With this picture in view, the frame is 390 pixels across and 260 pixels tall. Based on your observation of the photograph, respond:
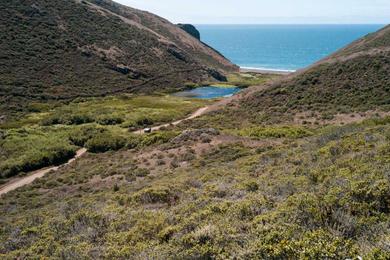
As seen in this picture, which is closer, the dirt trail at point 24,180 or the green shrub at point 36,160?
the dirt trail at point 24,180

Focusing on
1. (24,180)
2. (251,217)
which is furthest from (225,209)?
(24,180)

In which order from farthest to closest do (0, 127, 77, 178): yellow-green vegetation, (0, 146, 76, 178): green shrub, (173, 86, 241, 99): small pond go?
(173, 86, 241, 99): small pond, (0, 127, 77, 178): yellow-green vegetation, (0, 146, 76, 178): green shrub

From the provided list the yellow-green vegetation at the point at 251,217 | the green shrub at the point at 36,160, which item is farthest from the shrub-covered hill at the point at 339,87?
the green shrub at the point at 36,160

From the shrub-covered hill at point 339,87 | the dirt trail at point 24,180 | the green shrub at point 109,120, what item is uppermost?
the shrub-covered hill at point 339,87

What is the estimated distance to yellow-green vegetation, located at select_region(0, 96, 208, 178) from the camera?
31.8m

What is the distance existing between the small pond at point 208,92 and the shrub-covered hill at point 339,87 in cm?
2322

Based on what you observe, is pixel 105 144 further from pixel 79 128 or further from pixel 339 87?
pixel 339 87

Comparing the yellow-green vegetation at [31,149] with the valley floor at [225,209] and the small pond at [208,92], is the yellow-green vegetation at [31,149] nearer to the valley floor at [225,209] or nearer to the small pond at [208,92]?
the valley floor at [225,209]

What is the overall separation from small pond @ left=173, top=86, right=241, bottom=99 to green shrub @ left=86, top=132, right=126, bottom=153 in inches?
1368

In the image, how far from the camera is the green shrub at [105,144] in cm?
3375

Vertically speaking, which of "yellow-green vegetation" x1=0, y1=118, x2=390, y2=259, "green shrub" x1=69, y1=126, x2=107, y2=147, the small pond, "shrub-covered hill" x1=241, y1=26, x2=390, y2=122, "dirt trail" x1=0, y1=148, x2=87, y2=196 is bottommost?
"dirt trail" x1=0, y1=148, x2=87, y2=196

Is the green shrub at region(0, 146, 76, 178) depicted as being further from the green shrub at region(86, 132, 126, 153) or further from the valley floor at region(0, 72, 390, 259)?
the valley floor at region(0, 72, 390, 259)

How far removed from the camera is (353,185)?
382 inches

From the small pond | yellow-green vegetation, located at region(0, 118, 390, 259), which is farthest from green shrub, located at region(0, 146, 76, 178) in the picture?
the small pond
